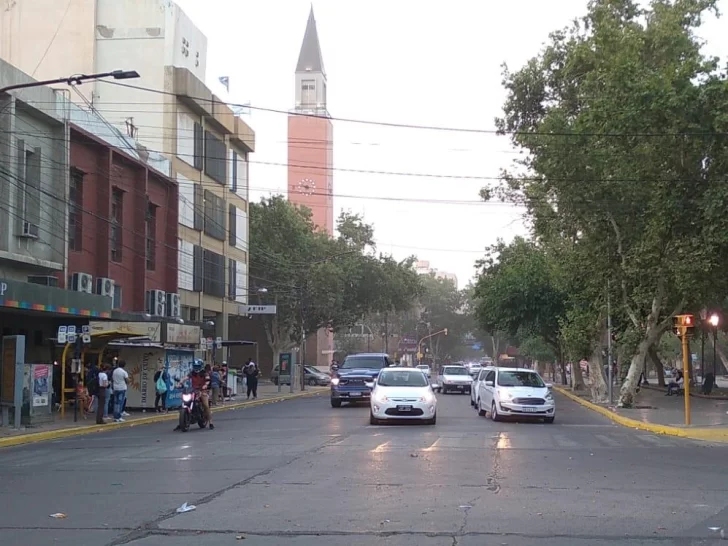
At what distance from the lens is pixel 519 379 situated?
80.7 ft

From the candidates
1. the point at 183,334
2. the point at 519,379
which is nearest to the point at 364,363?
the point at 183,334

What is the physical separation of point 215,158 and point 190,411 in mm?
28085

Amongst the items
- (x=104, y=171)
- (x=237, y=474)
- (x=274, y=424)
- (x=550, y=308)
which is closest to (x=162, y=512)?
(x=237, y=474)

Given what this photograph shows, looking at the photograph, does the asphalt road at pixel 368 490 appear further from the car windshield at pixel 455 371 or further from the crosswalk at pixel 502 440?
the car windshield at pixel 455 371

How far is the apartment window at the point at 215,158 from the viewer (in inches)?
1833

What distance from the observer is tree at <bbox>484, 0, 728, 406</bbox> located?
24.8m

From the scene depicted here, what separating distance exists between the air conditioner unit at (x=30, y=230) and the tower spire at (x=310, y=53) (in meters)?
84.1

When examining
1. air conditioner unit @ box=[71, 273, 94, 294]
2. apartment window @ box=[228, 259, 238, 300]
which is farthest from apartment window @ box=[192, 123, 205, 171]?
air conditioner unit @ box=[71, 273, 94, 294]

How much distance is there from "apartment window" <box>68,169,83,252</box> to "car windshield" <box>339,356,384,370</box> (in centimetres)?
1116

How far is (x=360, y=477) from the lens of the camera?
1227cm

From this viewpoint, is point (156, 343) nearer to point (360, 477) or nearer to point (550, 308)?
point (360, 477)

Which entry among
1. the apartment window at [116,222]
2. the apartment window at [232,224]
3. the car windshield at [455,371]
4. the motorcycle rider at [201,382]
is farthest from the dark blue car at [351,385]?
the apartment window at [232,224]

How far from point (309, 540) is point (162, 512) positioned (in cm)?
236

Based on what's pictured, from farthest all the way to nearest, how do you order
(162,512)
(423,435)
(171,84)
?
1. (171,84)
2. (423,435)
3. (162,512)
